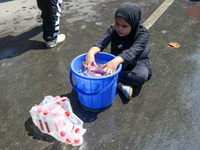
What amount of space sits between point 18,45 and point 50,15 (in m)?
0.94

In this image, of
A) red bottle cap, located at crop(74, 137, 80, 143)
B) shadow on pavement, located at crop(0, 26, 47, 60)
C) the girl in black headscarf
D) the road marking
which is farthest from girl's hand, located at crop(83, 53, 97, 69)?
the road marking

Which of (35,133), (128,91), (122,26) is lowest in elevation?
(35,133)

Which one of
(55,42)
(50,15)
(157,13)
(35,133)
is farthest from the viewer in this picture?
(157,13)

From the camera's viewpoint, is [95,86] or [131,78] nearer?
[95,86]

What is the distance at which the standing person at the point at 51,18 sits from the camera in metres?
2.70

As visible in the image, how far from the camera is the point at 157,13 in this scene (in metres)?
4.12

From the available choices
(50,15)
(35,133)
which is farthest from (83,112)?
(50,15)

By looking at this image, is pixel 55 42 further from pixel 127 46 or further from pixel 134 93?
pixel 134 93

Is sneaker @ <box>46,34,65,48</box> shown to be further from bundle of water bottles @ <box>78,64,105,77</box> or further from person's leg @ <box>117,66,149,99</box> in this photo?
person's leg @ <box>117,66,149,99</box>

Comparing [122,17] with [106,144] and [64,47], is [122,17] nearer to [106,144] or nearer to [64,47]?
[106,144]

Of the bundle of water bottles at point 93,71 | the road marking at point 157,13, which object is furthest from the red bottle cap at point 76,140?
the road marking at point 157,13

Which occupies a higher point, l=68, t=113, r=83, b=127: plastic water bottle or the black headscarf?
the black headscarf

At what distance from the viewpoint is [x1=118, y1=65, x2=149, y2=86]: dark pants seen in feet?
6.61

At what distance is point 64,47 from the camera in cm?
305
